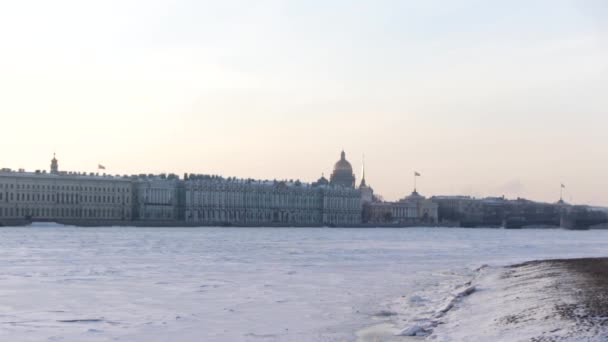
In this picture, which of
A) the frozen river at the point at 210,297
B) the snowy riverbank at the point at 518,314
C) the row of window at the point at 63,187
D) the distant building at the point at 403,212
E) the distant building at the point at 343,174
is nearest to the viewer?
the snowy riverbank at the point at 518,314

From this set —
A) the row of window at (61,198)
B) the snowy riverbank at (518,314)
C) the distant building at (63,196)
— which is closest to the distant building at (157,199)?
the distant building at (63,196)

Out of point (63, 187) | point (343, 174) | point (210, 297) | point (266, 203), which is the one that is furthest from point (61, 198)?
point (210, 297)

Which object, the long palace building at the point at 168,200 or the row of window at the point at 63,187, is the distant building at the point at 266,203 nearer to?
the long palace building at the point at 168,200

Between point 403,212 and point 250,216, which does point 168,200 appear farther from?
point 403,212

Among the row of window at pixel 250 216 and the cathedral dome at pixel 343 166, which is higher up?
the cathedral dome at pixel 343 166

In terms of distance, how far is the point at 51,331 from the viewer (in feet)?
53.8

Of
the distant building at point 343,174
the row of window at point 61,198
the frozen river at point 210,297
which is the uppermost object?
the distant building at point 343,174

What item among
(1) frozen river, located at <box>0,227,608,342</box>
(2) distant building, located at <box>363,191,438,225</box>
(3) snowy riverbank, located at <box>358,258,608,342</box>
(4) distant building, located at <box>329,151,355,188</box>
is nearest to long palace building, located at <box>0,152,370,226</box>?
(2) distant building, located at <box>363,191,438,225</box>

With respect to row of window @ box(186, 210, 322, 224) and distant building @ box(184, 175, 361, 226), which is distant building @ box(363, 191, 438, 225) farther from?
row of window @ box(186, 210, 322, 224)

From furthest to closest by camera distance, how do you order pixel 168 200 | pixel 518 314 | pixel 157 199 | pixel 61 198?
pixel 168 200 → pixel 157 199 → pixel 61 198 → pixel 518 314

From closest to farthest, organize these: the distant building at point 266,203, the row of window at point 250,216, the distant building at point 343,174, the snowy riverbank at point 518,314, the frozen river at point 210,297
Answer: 1. the snowy riverbank at point 518,314
2. the frozen river at point 210,297
3. the row of window at point 250,216
4. the distant building at point 266,203
5. the distant building at point 343,174

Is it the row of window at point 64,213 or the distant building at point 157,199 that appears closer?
the row of window at point 64,213

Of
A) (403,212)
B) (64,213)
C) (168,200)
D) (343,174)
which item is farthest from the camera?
(343,174)

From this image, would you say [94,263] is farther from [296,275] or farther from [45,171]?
[45,171]
